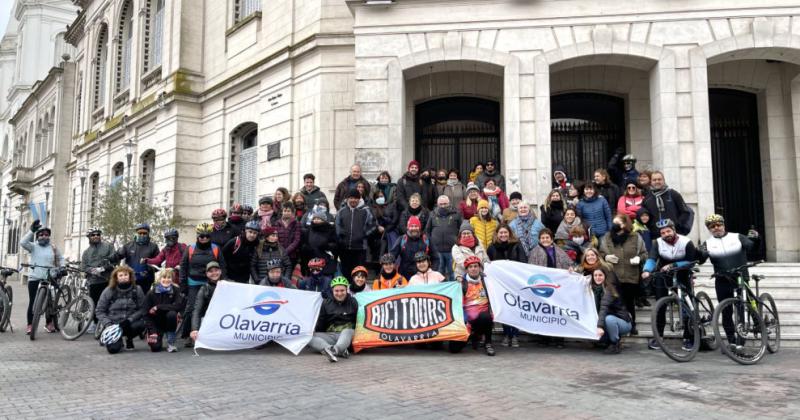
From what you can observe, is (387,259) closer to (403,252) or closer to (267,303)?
(403,252)

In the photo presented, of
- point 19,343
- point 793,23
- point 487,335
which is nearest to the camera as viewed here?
point 487,335

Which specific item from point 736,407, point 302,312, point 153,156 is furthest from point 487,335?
point 153,156

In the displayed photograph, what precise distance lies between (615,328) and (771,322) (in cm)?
206

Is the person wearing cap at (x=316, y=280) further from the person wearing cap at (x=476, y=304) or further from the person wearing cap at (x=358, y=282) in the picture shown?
the person wearing cap at (x=476, y=304)

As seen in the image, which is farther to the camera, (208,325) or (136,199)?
(136,199)

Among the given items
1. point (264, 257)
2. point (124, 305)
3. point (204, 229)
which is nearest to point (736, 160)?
point (264, 257)

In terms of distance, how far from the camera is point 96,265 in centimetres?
988

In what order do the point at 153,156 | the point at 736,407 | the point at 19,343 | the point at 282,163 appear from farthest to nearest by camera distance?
the point at 153,156
the point at 282,163
the point at 19,343
the point at 736,407

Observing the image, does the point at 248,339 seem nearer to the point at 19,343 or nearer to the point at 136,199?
the point at 19,343

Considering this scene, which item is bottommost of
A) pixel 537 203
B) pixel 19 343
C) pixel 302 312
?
pixel 19 343

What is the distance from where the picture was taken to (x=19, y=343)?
345 inches

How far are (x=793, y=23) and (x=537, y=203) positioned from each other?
6505 millimetres

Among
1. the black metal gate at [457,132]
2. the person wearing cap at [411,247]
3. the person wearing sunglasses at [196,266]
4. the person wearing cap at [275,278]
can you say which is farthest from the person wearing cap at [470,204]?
the black metal gate at [457,132]

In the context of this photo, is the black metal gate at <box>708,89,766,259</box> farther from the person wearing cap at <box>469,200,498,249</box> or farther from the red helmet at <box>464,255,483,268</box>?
the red helmet at <box>464,255,483,268</box>
